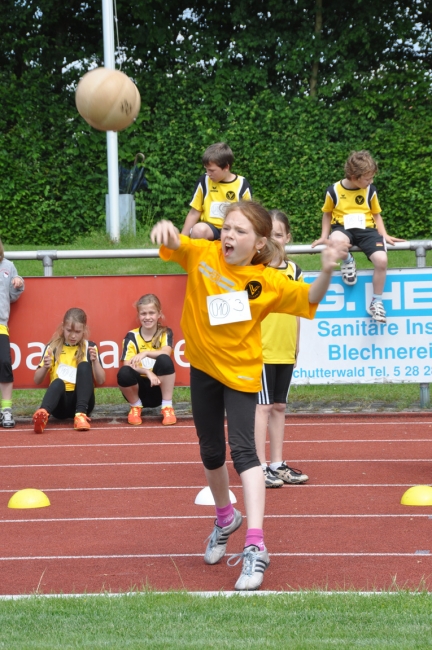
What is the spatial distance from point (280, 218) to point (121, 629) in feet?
12.7

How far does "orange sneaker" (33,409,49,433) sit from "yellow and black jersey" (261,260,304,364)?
3154 millimetres

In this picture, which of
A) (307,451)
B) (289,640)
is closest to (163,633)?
(289,640)

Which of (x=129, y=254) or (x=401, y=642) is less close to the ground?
(x=129, y=254)

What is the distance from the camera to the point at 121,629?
155 inches

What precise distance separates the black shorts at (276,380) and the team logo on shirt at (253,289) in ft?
6.79

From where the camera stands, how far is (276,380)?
23.7 ft

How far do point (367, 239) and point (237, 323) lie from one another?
5.17 m

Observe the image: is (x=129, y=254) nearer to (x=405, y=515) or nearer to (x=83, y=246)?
(x=405, y=515)

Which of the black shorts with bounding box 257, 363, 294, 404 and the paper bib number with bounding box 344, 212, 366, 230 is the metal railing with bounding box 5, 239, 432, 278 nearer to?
the paper bib number with bounding box 344, 212, 366, 230

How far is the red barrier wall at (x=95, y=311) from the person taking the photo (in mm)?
10344

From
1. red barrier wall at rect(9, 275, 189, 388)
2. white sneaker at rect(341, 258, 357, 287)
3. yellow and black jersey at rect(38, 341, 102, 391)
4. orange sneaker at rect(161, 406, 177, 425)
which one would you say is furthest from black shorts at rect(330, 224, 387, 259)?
yellow and black jersey at rect(38, 341, 102, 391)

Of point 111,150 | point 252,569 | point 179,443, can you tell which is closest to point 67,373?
point 179,443

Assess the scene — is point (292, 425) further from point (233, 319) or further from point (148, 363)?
point (233, 319)

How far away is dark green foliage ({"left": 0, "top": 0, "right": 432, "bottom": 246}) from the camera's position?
2181 cm
